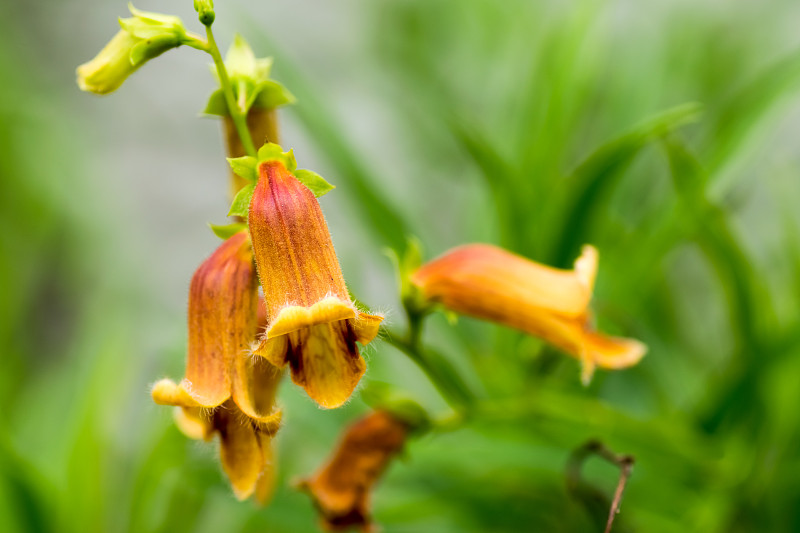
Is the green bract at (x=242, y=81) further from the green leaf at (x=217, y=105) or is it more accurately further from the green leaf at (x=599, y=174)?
the green leaf at (x=599, y=174)

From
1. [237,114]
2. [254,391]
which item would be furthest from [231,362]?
[237,114]

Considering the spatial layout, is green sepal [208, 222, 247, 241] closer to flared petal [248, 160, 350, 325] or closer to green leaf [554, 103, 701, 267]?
flared petal [248, 160, 350, 325]

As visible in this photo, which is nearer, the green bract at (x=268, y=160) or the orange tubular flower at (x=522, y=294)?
the green bract at (x=268, y=160)

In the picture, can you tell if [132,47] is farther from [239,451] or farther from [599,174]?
[599,174]

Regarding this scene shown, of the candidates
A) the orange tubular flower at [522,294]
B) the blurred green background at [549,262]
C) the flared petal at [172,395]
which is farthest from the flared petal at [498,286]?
the flared petal at [172,395]

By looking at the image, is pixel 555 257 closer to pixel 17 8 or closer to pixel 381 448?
→ pixel 381 448

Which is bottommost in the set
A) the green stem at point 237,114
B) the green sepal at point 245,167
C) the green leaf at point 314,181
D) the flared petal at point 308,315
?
the flared petal at point 308,315

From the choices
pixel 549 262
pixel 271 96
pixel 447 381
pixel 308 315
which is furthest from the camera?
pixel 549 262
